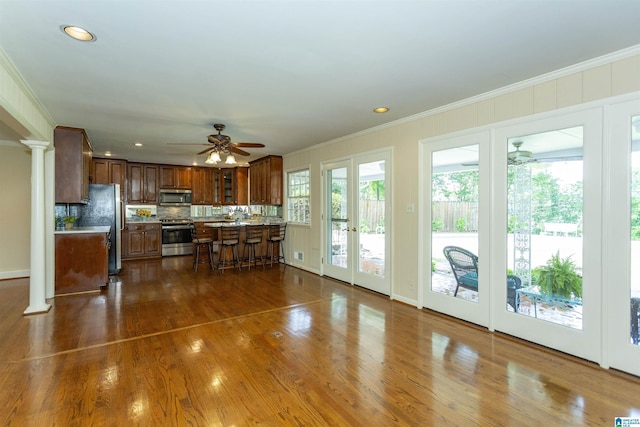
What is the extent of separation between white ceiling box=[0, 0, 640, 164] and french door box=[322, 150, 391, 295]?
1139 mm

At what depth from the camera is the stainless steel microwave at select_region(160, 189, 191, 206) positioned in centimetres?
825

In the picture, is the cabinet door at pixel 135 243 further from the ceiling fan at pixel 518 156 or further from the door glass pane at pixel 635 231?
the door glass pane at pixel 635 231

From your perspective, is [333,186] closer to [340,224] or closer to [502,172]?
[340,224]

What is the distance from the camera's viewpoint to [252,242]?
21.4ft

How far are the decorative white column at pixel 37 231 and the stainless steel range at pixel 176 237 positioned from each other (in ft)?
13.4

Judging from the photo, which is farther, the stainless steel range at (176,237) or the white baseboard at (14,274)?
the stainless steel range at (176,237)

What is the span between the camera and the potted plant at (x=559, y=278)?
270 cm

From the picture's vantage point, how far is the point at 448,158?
369 centimetres

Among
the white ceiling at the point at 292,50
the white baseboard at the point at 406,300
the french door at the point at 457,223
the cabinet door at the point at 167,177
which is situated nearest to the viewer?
the white ceiling at the point at 292,50

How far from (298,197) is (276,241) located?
45.0 inches

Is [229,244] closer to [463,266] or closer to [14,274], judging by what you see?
[14,274]

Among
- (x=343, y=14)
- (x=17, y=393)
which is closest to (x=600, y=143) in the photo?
(x=343, y=14)

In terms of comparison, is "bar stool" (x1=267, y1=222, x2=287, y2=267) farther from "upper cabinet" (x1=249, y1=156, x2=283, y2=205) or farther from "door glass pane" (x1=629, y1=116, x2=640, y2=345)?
"door glass pane" (x1=629, y1=116, x2=640, y2=345)

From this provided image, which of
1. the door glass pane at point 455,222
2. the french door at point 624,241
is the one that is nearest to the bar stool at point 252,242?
the door glass pane at point 455,222
